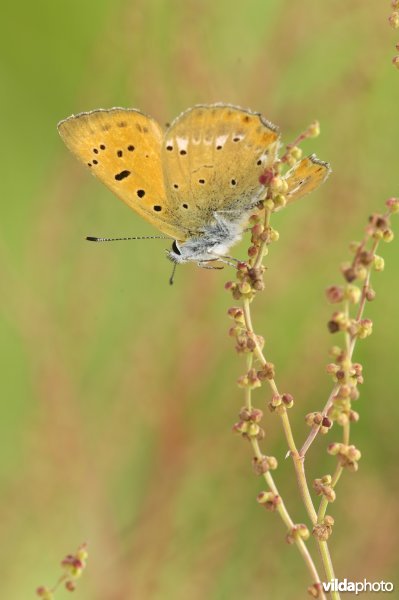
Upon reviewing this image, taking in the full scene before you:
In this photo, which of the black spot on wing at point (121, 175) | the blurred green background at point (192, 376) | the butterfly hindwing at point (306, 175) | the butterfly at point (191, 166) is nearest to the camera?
the butterfly hindwing at point (306, 175)

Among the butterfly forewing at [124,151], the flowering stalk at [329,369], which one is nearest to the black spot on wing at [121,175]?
the butterfly forewing at [124,151]

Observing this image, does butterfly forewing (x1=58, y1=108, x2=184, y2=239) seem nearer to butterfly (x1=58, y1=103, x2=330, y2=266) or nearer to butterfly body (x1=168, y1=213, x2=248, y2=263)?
butterfly (x1=58, y1=103, x2=330, y2=266)

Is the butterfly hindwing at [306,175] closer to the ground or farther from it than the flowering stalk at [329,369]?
farther from it

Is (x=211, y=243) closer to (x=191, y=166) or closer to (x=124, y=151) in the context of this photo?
(x=191, y=166)

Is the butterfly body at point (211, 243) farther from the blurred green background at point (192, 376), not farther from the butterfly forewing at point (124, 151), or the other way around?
the blurred green background at point (192, 376)

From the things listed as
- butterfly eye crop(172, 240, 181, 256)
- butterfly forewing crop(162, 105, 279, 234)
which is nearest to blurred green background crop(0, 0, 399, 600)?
butterfly eye crop(172, 240, 181, 256)

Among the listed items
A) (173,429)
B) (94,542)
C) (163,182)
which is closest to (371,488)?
(173,429)

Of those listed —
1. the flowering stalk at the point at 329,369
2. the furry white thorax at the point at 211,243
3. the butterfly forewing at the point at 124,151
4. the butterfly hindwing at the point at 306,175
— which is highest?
the butterfly forewing at the point at 124,151
